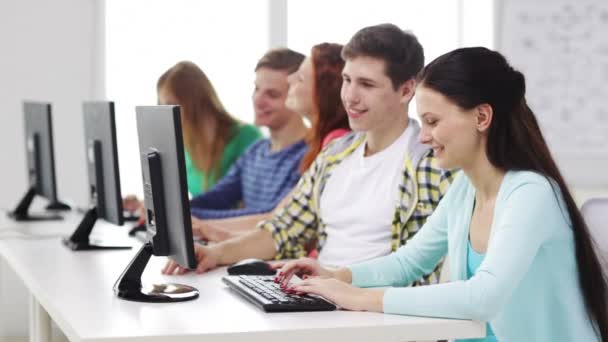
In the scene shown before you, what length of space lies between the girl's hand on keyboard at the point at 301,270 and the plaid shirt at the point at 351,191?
0.39 metres

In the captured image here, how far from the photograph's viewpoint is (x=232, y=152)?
12.4 ft

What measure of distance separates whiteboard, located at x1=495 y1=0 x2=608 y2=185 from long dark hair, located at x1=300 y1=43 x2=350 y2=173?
2.71 meters

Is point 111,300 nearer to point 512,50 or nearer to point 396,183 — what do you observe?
point 396,183

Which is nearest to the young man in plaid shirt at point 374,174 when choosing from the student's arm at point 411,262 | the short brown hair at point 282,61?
the student's arm at point 411,262

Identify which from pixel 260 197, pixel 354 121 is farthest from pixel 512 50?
pixel 354 121

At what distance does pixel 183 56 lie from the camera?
15.8ft

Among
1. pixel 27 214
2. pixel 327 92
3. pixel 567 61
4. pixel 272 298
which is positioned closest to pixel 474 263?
pixel 272 298

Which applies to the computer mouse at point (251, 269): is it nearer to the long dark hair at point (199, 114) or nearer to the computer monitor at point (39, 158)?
the computer monitor at point (39, 158)

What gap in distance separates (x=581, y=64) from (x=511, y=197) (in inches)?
151

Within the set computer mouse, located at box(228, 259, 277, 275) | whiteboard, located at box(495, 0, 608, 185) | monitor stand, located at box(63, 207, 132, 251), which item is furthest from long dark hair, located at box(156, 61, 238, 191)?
whiteboard, located at box(495, 0, 608, 185)

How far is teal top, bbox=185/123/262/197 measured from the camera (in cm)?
379

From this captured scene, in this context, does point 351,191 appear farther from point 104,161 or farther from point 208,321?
point 208,321

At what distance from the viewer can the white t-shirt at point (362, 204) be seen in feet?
7.64

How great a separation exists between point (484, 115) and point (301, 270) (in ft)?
1.66
